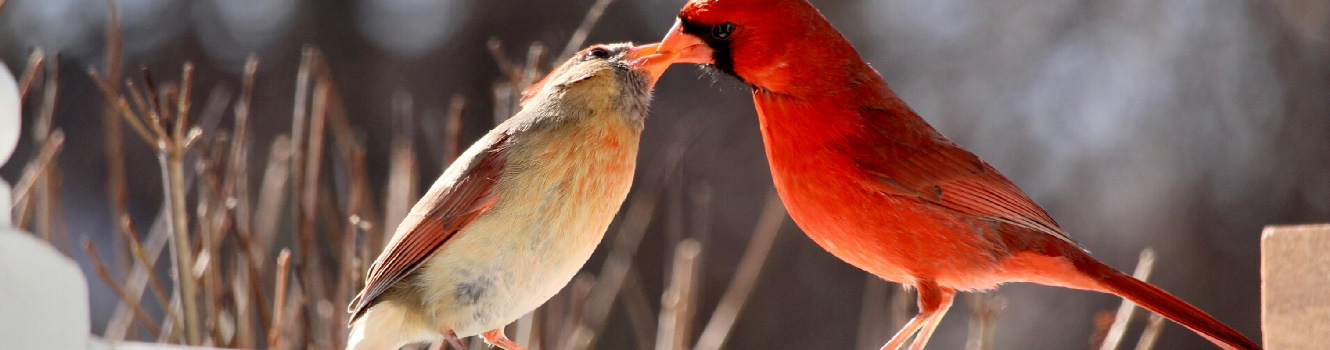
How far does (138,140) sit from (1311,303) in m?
4.93

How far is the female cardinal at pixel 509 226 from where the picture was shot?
1371mm

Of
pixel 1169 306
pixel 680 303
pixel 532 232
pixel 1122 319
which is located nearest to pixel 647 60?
pixel 532 232

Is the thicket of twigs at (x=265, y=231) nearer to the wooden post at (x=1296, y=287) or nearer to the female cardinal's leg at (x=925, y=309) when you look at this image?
the female cardinal's leg at (x=925, y=309)

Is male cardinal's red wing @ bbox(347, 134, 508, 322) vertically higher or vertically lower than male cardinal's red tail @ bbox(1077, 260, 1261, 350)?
lower

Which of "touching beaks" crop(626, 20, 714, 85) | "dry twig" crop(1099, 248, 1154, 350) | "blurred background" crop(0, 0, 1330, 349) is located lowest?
"blurred background" crop(0, 0, 1330, 349)

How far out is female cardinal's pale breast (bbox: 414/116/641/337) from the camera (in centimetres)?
137

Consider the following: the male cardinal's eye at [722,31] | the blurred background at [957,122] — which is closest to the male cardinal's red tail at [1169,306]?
the male cardinal's eye at [722,31]

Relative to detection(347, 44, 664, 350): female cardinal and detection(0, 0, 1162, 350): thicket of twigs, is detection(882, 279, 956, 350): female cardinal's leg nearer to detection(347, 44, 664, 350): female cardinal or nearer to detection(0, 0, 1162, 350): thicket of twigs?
detection(0, 0, 1162, 350): thicket of twigs

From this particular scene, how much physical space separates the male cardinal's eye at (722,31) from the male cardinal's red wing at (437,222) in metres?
0.31

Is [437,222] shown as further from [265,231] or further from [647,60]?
[265,231]

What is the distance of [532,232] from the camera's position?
4.49 feet

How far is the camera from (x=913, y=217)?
146 centimetres

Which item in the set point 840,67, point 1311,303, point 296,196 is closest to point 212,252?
point 296,196

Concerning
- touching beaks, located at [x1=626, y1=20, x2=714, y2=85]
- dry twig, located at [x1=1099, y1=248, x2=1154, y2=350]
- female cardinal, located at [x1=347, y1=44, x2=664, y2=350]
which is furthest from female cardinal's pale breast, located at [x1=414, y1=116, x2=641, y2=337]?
dry twig, located at [x1=1099, y1=248, x2=1154, y2=350]
